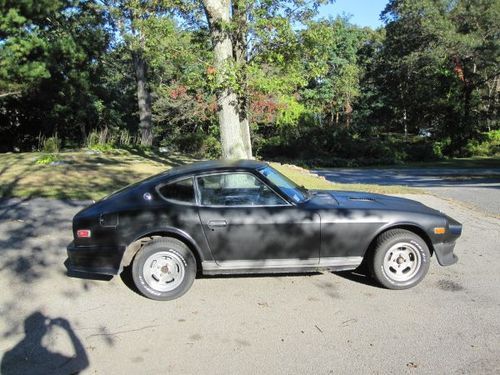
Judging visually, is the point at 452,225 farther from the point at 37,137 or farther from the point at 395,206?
the point at 37,137

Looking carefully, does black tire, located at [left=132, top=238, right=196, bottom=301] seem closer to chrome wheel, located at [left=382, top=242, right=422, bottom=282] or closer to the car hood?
the car hood

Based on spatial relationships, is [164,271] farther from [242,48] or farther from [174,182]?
[242,48]

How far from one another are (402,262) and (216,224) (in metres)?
1.93

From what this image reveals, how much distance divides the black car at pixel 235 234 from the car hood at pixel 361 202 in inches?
2.6

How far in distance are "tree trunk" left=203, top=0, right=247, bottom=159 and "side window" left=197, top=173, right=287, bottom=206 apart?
6.01m

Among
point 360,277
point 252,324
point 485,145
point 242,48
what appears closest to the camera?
point 252,324

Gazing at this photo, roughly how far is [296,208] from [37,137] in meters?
25.1

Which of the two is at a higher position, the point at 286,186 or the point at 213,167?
the point at 213,167

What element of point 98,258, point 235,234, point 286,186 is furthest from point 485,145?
point 98,258

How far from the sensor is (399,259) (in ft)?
15.9

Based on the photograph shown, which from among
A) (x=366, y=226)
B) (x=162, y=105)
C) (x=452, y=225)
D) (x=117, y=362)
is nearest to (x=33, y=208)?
(x=117, y=362)

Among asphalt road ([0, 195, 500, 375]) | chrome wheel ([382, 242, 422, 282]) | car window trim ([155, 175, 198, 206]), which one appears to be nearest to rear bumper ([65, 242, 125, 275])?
asphalt road ([0, 195, 500, 375])

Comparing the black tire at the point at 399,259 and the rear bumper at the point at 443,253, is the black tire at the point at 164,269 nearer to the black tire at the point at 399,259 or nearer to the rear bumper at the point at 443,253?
the black tire at the point at 399,259

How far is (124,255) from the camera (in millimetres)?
4711
